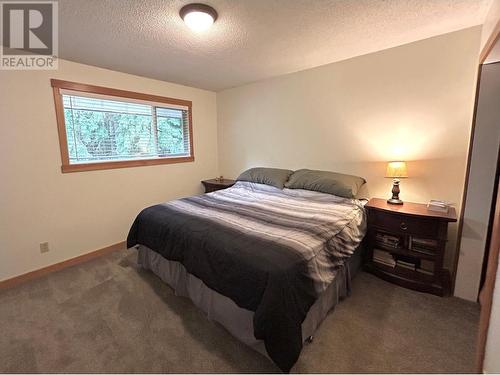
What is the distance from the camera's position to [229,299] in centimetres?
157

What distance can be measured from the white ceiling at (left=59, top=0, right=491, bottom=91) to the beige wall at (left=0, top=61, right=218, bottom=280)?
45 centimetres

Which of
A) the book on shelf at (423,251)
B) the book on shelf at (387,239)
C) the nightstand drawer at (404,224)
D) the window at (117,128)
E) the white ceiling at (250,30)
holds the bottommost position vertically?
the book on shelf at (423,251)

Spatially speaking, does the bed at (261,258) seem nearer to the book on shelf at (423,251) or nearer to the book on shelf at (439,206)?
the book on shelf at (423,251)

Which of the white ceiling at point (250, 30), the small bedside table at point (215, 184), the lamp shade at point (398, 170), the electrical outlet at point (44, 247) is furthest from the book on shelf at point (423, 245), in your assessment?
the electrical outlet at point (44, 247)

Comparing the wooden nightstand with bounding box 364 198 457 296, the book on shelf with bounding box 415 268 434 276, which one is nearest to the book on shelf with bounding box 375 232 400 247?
the wooden nightstand with bounding box 364 198 457 296

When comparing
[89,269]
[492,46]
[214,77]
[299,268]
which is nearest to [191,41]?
[214,77]

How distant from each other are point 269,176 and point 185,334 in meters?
2.07

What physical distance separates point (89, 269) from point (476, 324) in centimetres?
352

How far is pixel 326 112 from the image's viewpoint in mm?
2885

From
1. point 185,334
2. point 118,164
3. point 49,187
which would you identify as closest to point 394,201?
point 185,334

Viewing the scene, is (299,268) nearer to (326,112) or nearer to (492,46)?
(492,46)

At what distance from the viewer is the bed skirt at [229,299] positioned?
148 cm

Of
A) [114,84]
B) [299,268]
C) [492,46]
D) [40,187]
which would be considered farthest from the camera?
[114,84]

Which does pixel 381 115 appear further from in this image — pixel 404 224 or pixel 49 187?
pixel 49 187
